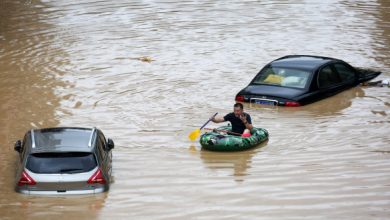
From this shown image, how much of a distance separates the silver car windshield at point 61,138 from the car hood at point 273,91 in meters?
8.12

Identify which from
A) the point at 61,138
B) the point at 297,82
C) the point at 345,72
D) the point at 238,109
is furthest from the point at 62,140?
the point at 345,72

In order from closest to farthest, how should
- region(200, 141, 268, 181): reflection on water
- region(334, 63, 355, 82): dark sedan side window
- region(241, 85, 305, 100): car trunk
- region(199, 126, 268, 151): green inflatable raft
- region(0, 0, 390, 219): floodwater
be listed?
region(0, 0, 390, 219): floodwater → region(200, 141, 268, 181): reflection on water → region(199, 126, 268, 151): green inflatable raft → region(241, 85, 305, 100): car trunk → region(334, 63, 355, 82): dark sedan side window

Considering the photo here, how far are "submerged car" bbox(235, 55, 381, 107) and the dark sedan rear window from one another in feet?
29.7

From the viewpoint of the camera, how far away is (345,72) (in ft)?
90.4

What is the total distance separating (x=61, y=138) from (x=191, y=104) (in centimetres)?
864

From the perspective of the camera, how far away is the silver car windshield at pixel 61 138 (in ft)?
57.0

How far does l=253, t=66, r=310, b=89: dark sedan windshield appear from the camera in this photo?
25719 mm

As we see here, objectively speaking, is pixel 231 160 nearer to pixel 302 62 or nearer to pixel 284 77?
pixel 284 77

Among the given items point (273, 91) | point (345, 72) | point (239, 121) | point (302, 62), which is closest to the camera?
point (239, 121)

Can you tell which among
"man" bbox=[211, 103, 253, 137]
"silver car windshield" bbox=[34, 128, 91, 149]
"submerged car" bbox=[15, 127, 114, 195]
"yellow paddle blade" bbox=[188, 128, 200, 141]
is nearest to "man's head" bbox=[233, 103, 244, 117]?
"man" bbox=[211, 103, 253, 137]

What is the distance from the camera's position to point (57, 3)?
47.5m

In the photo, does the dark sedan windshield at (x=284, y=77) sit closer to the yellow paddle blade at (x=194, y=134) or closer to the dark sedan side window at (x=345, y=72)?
the dark sedan side window at (x=345, y=72)

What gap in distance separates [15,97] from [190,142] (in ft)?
25.6

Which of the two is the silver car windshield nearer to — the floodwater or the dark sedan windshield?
the floodwater
